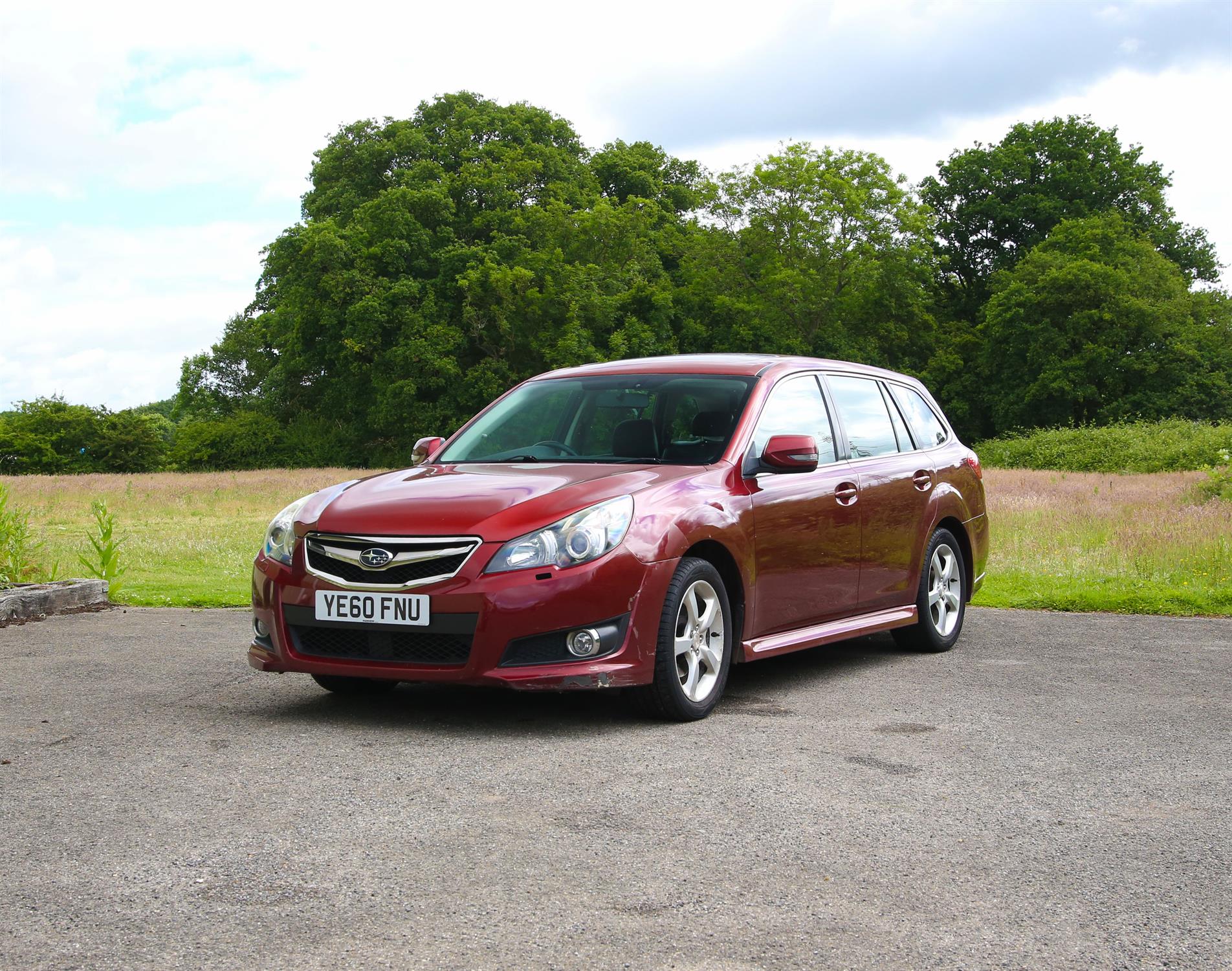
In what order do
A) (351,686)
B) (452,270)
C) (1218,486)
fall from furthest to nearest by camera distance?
1. (452,270)
2. (1218,486)
3. (351,686)

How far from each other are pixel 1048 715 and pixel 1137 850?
2.24 m

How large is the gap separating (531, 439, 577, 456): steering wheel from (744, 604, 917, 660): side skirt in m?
1.37

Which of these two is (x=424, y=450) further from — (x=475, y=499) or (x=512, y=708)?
(x=512, y=708)

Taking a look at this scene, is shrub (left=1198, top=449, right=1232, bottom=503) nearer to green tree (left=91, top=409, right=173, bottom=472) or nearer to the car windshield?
the car windshield

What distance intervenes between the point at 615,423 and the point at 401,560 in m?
1.78

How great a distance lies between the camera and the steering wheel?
22.5 feet

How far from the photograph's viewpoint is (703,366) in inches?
286

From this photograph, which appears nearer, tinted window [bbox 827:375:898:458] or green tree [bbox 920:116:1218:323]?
tinted window [bbox 827:375:898:458]

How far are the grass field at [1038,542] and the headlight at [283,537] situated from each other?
4956 mm

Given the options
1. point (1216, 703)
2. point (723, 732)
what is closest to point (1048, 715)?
point (1216, 703)

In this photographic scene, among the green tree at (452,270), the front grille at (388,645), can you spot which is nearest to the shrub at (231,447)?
the green tree at (452,270)

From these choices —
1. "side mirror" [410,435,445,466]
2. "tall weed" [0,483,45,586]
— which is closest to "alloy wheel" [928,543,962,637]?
"side mirror" [410,435,445,466]

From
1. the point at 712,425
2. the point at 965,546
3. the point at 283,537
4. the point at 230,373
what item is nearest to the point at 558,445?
the point at 712,425

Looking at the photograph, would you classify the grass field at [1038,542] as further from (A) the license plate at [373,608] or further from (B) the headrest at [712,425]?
(A) the license plate at [373,608]
